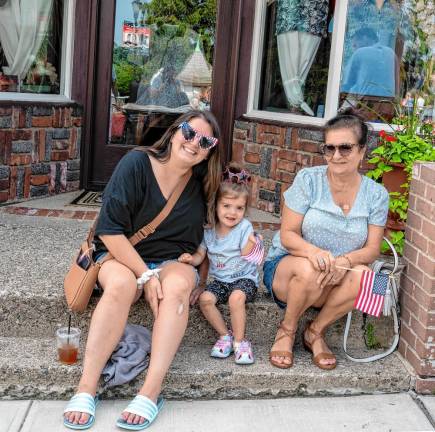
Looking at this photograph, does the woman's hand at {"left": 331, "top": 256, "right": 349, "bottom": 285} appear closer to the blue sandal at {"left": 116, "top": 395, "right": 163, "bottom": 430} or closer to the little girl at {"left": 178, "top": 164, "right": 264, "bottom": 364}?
the little girl at {"left": 178, "top": 164, "right": 264, "bottom": 364}

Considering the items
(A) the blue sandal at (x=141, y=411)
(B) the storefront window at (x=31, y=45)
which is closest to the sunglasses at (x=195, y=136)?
(A) the blue sandal at (x=141, y=411)

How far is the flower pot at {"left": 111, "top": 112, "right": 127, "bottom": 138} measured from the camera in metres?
5.55

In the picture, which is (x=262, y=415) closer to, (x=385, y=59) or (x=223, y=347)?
(x=223, y=347)

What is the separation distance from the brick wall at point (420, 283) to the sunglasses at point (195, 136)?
96 centimetres

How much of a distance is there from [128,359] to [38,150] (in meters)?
2.69

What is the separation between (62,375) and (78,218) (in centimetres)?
192

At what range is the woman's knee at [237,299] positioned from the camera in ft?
9.82

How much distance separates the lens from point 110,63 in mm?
5422

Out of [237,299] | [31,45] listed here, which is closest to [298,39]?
[31,45]

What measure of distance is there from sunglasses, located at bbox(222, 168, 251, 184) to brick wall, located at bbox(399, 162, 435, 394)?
0.77 metres

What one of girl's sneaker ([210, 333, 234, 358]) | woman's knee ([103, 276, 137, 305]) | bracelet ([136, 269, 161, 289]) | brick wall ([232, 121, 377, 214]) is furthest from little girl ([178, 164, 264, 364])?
brick wall ([232, 121, 377, 214])

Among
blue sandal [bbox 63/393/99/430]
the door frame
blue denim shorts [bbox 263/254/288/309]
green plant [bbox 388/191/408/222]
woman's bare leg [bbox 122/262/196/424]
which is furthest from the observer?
the door frame

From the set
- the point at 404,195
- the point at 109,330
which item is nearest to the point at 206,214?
the point at 109,330

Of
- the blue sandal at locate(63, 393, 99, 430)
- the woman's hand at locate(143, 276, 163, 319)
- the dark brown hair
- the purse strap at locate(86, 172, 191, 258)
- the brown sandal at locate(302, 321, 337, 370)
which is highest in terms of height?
the dark brown hair
